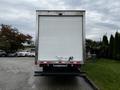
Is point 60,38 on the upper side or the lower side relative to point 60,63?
upper

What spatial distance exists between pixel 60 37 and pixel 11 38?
203ft

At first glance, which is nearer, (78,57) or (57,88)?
(57,88)

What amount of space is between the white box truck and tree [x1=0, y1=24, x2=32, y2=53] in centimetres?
5600

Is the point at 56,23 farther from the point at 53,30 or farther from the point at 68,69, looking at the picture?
the point at 68,69

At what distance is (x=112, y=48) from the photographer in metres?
34.1

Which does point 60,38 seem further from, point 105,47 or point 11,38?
point 11,38

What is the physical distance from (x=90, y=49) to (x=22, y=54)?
2740cm

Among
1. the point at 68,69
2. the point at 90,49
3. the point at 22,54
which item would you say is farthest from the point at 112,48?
the point at 22,54

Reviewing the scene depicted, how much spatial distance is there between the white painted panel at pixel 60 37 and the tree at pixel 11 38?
A: 55991mm

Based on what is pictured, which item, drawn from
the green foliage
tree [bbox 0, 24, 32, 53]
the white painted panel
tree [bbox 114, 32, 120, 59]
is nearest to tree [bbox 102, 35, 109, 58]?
the green foliage

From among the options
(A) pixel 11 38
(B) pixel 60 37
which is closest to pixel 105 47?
(B) pixel 60 37

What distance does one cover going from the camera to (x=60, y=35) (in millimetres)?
14617

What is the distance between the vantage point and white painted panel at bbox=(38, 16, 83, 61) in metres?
14.5

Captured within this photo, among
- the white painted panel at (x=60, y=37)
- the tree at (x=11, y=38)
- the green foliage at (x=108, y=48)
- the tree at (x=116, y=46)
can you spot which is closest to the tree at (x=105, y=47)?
the green foliage at (x=108, y=48)
